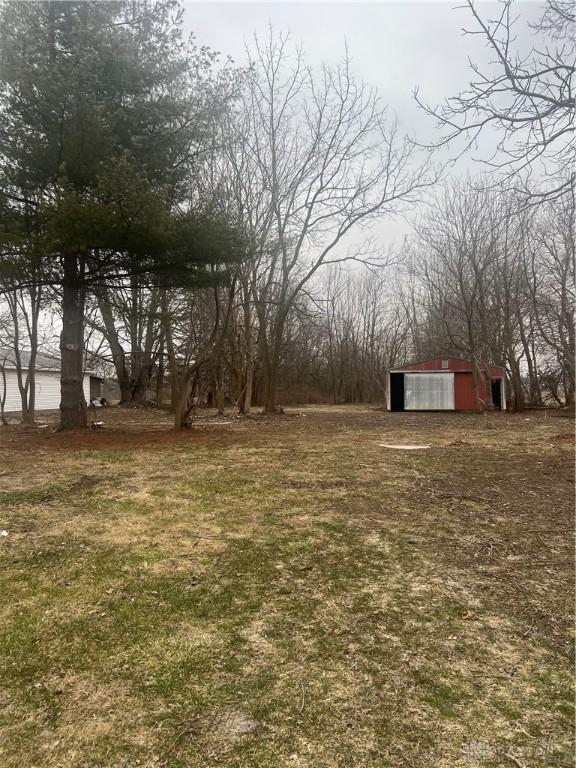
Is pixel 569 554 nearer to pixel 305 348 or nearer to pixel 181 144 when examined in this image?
pixel 181 144

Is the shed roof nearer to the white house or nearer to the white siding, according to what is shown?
the white house

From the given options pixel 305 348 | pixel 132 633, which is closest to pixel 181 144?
pixel 132 633

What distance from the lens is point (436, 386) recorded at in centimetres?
2353

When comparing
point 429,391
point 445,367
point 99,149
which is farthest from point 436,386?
point 99,149

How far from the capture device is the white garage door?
23.4 meters

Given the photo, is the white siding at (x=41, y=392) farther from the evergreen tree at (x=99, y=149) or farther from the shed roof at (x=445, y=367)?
the shed roof at (x=445, y=367)

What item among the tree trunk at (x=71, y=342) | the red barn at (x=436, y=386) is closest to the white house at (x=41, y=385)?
the tree trunk at (x=71, y=342)

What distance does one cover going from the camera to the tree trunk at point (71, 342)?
9023 millimetres

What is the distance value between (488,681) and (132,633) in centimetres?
155

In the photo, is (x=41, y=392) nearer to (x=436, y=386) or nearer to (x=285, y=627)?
(x=436, y=386)

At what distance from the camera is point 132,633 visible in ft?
7.14

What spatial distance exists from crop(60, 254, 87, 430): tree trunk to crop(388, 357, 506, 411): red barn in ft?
55.5

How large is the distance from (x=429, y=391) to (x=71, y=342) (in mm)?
18231

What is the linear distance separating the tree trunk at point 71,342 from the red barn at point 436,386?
16924 millimetres
